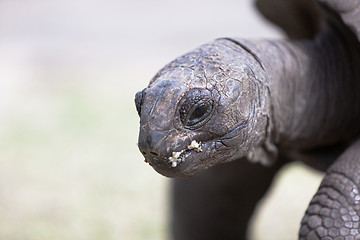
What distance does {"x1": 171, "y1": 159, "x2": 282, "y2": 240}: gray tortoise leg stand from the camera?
2480mm

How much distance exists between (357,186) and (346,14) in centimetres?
54

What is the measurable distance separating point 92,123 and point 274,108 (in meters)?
3.94

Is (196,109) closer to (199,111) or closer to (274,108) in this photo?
(199,111)

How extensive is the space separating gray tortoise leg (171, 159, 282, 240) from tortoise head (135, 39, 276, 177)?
1052mm

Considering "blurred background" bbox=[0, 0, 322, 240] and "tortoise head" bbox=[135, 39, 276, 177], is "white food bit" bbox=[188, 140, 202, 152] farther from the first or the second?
"blurred background" bbox=[0, 0, 322, 240]

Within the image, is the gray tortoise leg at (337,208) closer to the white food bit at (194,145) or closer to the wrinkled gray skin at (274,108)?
the wrinkled gray skin at (274,108)

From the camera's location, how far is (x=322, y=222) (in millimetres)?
1445

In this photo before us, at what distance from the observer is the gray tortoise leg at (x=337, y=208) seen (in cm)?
142

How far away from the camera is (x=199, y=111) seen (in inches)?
50.5

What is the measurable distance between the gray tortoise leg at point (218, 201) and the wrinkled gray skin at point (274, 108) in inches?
3.4

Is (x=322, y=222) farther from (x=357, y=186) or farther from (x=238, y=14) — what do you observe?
(x=238, y=14)

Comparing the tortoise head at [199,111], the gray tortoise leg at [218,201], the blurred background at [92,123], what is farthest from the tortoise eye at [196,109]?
the blurred background at [92,123]

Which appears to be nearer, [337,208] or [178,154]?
[178,154]

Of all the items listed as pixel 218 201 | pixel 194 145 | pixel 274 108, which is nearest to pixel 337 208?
pixel 274 108
